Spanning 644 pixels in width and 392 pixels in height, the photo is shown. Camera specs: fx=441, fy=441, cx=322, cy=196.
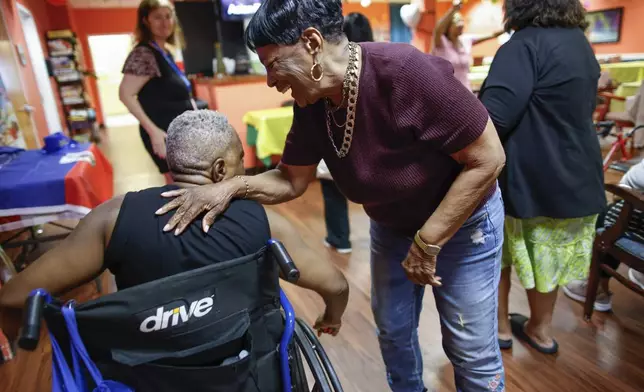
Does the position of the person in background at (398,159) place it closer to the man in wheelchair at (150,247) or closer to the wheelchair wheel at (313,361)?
the man in wheelchair at (150,247)

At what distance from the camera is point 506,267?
1.83 m

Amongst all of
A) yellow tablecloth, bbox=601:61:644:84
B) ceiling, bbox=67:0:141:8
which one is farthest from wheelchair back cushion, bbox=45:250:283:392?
ceiling, bbox=67:0:141:8

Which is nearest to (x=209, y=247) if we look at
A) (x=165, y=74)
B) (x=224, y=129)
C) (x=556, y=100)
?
(x=224, y=129)

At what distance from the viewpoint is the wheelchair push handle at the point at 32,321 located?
65 cm

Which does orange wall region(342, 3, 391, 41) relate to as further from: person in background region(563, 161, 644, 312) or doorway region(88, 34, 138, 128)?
person in background region(563, 161, 644, 312)

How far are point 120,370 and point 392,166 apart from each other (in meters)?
0.69

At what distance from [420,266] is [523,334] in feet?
3.97

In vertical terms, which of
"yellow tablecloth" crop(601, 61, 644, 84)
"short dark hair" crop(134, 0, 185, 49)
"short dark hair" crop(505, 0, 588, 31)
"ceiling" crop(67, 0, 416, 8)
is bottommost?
"yellow tablecloth" crop(601, 61, 644, 84)

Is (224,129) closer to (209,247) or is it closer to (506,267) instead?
(209,247)

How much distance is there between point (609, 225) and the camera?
6.48 ft

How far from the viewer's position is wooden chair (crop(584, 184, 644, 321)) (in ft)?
5.58

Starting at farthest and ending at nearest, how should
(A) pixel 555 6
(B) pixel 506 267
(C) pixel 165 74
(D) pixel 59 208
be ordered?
1. (C) pixel 165 74
2. (D) pixel 59 208
3. (B) pixel 506 267
4. (A) pixel 555 6

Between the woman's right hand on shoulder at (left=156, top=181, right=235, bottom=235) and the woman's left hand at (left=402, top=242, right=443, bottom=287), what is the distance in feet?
1.46

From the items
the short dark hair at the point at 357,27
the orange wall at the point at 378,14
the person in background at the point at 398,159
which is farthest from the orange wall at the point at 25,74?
the orange wall at the point at 378,14
